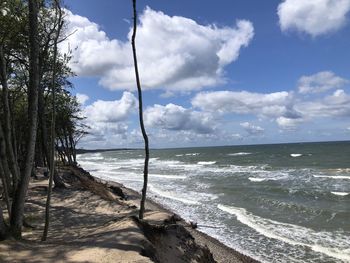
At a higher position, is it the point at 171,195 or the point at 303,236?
the point at 171,195

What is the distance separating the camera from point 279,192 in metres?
33.6

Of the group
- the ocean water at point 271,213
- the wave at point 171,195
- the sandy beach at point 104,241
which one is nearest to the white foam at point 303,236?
the ocean water at point 271,213

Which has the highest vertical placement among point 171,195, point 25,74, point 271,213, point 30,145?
point 25,74

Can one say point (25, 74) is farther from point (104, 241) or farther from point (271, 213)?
point (271, 213)

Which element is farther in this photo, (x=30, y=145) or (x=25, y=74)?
(x=25, y=74)

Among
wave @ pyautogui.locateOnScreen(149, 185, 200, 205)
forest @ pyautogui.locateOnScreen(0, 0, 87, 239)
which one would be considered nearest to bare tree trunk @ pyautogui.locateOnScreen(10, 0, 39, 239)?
forest @ pyautogui.locateOnScreen(0, 0, 87, 239)

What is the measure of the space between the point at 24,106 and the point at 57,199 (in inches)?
476

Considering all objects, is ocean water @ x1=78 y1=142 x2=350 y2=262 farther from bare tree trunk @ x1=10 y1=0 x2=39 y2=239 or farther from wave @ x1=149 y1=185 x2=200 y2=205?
bare tree trunk @ x1=10 y1=0 x2=39 y2=239

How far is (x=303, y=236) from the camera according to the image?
1920cm

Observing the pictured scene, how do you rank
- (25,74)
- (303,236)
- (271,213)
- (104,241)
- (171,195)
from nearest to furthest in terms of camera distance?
1. (104,241)
2. (25,74)
3. (303,236)
4. (271,213)
5. (171,195)

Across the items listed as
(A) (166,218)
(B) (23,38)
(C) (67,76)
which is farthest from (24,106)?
(A) (166,218)

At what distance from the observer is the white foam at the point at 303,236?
16875 mm

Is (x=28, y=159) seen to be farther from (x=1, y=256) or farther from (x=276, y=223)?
(x=276, y=223)

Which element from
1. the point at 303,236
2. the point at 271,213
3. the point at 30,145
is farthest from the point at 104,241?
the point at 271,213
